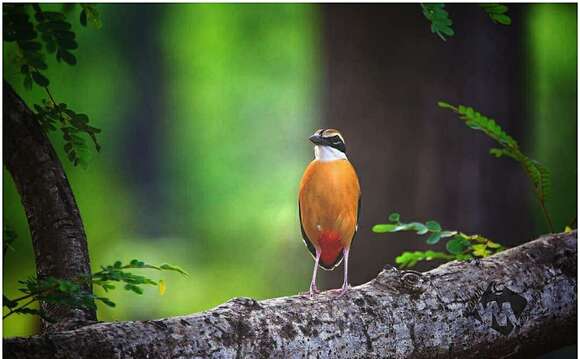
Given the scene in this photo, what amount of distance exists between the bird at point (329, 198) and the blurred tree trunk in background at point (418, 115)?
0.29 m

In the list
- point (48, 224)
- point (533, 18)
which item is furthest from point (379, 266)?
point (48, 224)

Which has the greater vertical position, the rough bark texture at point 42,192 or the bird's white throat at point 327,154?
the bird's white throat at point 327,154

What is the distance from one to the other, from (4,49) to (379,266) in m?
0.95

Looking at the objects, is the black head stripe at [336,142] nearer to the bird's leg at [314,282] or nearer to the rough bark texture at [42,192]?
the bird's leg at [314,282]

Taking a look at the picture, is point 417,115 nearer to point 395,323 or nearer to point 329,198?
point 329,198

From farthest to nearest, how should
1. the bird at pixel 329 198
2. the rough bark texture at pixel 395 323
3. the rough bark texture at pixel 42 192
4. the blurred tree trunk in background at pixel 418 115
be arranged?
the blurred tree trunk in background at pixel 418 115, the bird at pixel 329 198, the rough bark texture at pixel 42 192, the rough bark texture at pixel 395 323

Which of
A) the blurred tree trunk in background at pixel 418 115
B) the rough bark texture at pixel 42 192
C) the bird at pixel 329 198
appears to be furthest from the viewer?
the blurred tree trunk in background at pixel 418 115

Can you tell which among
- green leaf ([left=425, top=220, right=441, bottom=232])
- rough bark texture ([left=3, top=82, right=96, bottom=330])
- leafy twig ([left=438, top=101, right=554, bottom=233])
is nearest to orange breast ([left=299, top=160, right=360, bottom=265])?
green leaf ([left=425, top=220, right=441, bottom=232])

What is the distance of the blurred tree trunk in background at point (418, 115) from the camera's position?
64.6 inches

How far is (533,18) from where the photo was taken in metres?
1.64

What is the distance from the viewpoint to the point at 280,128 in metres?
2.03

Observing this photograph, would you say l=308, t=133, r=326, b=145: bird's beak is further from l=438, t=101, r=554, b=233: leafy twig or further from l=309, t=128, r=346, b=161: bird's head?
l=438, t=101, r=554, b=233: leafy twig

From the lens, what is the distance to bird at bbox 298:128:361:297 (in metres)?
1.31

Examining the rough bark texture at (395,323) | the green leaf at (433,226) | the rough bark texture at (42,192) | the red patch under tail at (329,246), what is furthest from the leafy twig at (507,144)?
the rough bark texture at (42,192)
